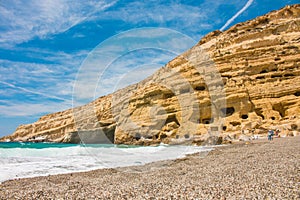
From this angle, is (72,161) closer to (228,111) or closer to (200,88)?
(228,111)

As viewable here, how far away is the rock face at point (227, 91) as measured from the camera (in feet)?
86.7

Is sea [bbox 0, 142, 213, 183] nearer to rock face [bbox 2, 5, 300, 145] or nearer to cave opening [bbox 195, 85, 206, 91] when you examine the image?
rock face [bbox 2, 5, 300, 145]

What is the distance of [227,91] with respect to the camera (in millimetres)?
28984

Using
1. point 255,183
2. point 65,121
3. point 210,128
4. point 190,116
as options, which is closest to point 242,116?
point 210,128

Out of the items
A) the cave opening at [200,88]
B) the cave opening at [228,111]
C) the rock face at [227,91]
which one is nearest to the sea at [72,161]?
the rock face at [227,91]

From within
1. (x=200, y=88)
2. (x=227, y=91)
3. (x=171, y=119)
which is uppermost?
(x=200, y=88)

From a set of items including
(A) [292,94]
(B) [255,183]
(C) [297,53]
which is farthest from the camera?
(C) [297,53]

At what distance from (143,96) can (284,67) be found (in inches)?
734

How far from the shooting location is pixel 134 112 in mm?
36438

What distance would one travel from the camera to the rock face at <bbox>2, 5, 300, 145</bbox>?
86.7 feet

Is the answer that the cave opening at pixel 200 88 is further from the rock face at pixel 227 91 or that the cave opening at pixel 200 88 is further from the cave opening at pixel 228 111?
the cave opening at pixel 228 111

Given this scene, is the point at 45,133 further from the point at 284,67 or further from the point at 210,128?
the point at 284,67

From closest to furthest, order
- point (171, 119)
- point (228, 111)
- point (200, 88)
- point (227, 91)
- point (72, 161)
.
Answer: point (72, 161) < point (227, 91) < point (228, 111) < point (200, 88) < point (171, 119)

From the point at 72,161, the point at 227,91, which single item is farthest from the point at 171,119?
the point at 72,161
